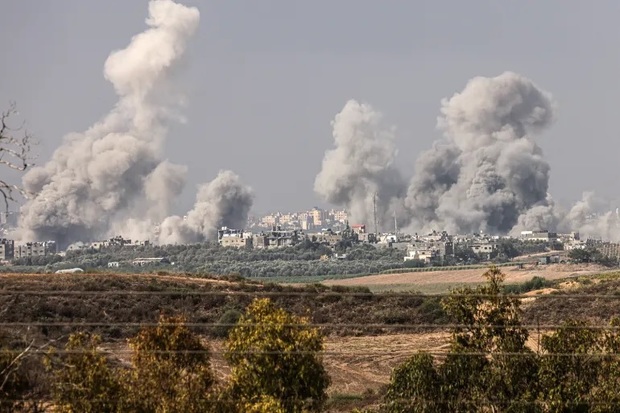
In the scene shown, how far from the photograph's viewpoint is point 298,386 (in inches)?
898

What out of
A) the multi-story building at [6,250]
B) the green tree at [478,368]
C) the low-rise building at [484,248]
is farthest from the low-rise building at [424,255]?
the green tree at [478,368]

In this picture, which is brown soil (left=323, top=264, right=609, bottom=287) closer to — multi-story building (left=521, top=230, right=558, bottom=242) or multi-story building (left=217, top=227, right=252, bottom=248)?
multi-story building (left=521, top=230, right=558, bottom=242)

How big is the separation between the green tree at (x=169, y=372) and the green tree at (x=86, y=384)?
12.6 inches

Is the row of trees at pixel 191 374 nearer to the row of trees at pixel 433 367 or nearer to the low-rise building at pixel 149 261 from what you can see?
the row of trees at pixel 433 367

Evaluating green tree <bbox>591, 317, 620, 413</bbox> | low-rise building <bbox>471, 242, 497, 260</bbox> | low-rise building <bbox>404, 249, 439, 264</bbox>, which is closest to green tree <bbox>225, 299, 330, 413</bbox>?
green tree <bbox>591, 317, 620, 413</bbox>

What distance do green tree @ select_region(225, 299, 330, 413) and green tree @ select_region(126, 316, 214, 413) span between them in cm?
66

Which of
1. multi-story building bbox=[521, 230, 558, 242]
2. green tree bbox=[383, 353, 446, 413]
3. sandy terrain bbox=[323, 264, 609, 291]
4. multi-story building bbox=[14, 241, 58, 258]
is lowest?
green tree bbox=[383, 353, 446, 413]

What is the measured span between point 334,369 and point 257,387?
47.0 feet

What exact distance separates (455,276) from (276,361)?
80.2 metres

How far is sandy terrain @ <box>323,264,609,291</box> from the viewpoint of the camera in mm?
93000

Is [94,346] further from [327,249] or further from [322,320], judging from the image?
[327,249]

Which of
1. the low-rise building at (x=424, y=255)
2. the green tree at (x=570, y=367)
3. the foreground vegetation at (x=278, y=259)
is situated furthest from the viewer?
the low-rise building at (x=424, y=255)

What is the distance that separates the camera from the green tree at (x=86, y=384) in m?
18.8

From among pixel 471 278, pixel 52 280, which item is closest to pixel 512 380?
pixel 52 280
